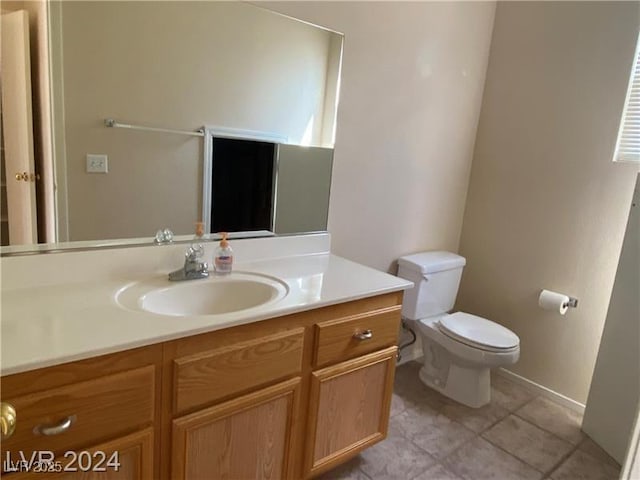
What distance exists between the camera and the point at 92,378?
100cm

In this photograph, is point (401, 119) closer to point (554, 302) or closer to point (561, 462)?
point (554, 302)

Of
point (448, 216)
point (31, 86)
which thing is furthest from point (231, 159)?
point (448, 216)

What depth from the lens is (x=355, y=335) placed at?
1.55 m

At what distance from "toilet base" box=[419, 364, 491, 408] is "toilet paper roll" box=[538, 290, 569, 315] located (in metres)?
0.48

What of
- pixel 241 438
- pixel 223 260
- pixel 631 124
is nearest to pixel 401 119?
pixel 631 124

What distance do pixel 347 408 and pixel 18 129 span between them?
1.42 metres

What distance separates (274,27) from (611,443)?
2.40 metres

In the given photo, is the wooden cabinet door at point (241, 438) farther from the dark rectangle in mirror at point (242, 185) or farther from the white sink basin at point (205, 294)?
the dark rectangle in mirror at point (242, 185)

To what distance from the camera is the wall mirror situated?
138 centimetres

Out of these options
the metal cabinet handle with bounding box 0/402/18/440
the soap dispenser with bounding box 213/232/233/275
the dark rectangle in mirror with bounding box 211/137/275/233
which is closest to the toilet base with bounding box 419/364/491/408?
the dark rectangle in mirror with bounding box 211/137/275/233

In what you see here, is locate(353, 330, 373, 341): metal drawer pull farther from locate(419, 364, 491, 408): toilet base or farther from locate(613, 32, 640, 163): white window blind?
locate(613, 32, 640, 163): white window blind

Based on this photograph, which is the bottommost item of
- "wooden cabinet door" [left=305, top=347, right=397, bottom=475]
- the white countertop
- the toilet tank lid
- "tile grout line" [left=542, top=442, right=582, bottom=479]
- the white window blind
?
"tile grout line" [left=542, top=442, right=582, bottom=479]

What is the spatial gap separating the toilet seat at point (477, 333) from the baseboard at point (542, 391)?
49 cm

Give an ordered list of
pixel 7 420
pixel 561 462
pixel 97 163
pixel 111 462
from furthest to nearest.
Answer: pixel 561 462 → pixel 97 163 → pixel 111 462 → pixel 7 420
